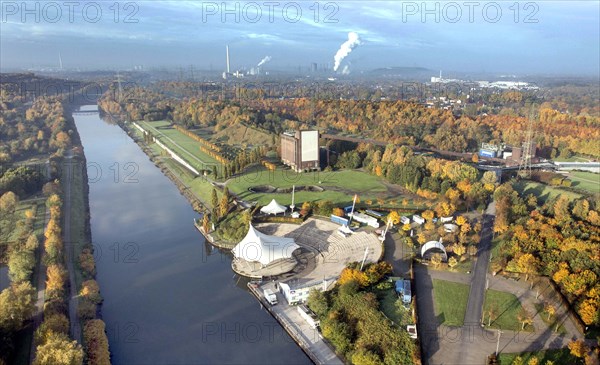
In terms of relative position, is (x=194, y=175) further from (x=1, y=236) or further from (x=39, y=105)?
(x=39, y=105)

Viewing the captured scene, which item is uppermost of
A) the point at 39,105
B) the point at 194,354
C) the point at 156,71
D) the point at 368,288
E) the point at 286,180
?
the point at 156,71

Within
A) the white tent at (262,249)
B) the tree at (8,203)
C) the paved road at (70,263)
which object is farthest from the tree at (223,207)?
the tree at (8,203)

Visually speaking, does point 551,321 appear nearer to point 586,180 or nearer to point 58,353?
point 58,353

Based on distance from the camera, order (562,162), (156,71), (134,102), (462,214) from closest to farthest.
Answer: (462,214) → (562,162) → (134,102) → (156,71)

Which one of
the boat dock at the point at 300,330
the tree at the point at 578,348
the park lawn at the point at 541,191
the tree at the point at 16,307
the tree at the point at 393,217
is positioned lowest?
the boat dock at the point at 300,330

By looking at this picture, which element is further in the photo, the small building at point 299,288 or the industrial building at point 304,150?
the industrial building at point 304,150

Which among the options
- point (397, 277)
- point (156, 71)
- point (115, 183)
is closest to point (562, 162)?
point (397, 277)

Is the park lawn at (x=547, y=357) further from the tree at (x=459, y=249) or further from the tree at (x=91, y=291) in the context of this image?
the tree at (x=91, y=291)

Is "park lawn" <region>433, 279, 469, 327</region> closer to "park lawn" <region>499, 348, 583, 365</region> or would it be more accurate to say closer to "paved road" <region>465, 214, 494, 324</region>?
"paved road" <region>465, 214, 494, 324</region>
